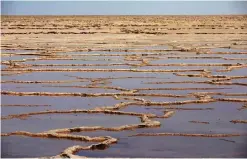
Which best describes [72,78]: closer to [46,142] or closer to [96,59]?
[96,59]

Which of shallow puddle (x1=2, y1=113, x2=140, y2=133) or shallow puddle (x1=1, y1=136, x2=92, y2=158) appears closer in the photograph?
shallow puddle (x1=1, y1=136, x2=92, y2=158)

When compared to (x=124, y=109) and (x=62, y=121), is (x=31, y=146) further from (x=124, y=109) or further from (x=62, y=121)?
(x=124, y=109)

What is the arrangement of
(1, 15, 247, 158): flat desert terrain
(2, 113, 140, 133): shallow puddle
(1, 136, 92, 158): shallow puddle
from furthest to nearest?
(2, 113, 140, 133): shallow puddle
(1, 15, 247, 158): flat desert terrain
(1, 136, 92, 158): shallow puddle

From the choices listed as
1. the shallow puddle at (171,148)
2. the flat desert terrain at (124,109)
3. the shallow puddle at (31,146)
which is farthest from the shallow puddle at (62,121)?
the shallow puddle at (171,148)

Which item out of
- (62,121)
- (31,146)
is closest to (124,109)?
(62,121)

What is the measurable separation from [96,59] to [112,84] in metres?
4.63

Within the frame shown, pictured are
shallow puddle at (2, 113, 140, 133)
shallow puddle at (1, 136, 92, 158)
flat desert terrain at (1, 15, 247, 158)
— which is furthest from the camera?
shallow puddle at (2, 113, 140, 133)

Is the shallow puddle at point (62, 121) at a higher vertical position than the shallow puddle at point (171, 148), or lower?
higher

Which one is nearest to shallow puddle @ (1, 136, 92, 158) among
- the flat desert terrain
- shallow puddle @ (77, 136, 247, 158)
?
the flat desert terrain

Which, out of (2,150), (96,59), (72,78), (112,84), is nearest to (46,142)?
(2,150)

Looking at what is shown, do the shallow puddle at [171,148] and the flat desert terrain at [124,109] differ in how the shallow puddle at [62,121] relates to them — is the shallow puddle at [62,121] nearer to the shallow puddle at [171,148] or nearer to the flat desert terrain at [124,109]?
the flat desert terrain at [124,109]

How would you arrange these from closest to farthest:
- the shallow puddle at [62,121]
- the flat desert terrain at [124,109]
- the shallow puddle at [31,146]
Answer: the shallow puddle at [31,146] < the flat desert terrain at [124,109] < the shallow puddle at [62,121]

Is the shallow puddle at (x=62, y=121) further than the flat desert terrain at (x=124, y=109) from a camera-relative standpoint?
Yes

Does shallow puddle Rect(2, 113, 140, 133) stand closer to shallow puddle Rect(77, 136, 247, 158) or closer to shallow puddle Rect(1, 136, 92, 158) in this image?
shallow puddle Rect(1, 136, 92, 158)
